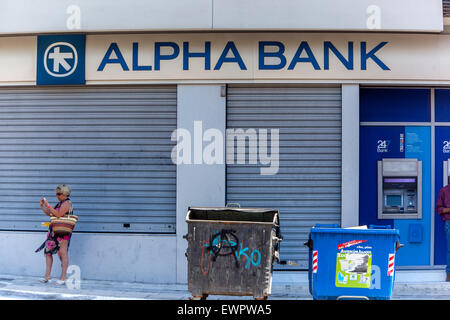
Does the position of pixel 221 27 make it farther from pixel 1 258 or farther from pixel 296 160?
pixel 1 258

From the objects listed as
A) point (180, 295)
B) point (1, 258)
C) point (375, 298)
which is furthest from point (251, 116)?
point (1, 258)

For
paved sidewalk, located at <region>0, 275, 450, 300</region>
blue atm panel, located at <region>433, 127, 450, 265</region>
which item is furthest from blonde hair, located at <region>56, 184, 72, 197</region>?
blue atm panel, located at <region>433, 127, 450, 265</region>

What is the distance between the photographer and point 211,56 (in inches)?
354

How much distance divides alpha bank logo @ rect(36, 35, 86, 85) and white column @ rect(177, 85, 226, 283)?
1871mm

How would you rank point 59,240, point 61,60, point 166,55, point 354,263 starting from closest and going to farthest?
point 354,263 < point 59,240 < point 166,55 < point 61,60

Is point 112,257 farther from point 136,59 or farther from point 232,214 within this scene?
point 136,59

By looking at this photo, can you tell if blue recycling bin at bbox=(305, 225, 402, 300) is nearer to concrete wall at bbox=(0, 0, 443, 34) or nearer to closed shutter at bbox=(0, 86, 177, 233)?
closed shutter at bbox=(0, 86, 177, 233)

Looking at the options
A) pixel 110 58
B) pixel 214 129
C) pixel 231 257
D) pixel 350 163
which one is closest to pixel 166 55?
pixel 110 58

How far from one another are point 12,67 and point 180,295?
511cm

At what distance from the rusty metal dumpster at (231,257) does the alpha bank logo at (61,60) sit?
4.25 meters

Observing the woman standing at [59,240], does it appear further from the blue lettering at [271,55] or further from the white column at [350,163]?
the white column at [350,163]

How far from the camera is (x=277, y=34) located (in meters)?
8.95

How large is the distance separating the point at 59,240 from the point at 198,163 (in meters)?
2.64

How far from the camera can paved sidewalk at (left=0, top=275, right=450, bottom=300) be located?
7.86 metres
